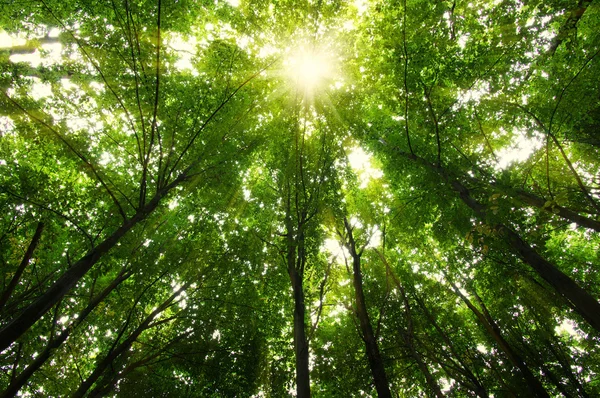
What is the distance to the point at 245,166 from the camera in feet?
21.4

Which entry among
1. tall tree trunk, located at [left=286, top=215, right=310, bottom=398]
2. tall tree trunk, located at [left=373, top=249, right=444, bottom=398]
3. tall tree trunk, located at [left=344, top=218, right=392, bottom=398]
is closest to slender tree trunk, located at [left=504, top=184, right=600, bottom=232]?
tall tree trunk, located at [left=373, top=249, right=444, bottom=398]

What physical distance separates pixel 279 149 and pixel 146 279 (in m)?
4.02

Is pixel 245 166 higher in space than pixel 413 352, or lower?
higher

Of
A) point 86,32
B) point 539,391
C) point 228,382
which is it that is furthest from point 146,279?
point 539,391

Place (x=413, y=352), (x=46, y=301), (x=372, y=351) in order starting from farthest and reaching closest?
(x=372, y=351)
(x=413, y=352)
(x=46, y=301)

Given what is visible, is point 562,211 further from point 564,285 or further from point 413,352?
point 413,352

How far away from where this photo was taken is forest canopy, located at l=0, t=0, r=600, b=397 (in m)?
4.28

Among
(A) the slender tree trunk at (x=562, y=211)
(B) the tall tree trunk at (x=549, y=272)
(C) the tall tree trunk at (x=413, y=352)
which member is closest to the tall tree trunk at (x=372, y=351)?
(C) the tall tree trunk at (x=413, y=352)

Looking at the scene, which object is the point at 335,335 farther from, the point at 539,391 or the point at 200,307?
the point at 539,391

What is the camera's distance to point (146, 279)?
5590 millimetres

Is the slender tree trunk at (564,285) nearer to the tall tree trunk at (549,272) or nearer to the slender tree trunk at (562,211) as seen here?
the tall tree trunk at (549,272)

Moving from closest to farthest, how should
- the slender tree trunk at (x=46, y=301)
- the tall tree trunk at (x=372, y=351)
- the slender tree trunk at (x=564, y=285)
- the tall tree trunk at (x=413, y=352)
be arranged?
the slender tree trunk at (x=46, y=301) < the tall tree trunk at (x=413, y=352) < the slender tree trunk at (x=564, y=285) < the tall tree trunk at (x=372, y=351)

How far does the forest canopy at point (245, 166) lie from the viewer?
4.28 meters

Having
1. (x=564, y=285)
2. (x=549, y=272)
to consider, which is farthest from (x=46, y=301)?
(x=549, y=272)
